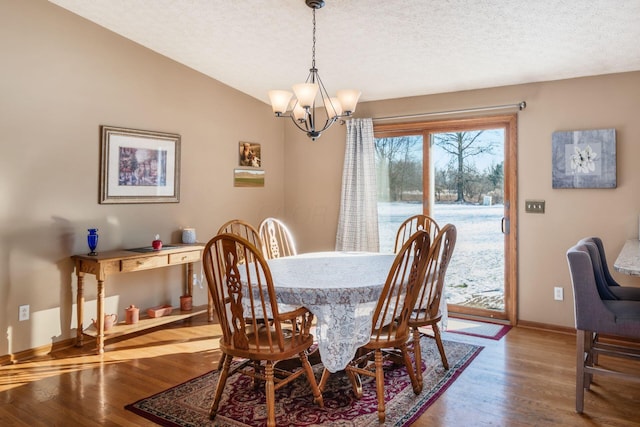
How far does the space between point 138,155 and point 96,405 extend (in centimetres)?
218

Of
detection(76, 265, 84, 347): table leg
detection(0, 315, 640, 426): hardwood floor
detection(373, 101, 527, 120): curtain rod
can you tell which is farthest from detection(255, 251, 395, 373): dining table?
detection(373, 101, 527, 120): curtain rod

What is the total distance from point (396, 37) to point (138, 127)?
233 centimetres

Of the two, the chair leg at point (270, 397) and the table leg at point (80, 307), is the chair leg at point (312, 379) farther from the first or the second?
the table leg at point (80, 307)

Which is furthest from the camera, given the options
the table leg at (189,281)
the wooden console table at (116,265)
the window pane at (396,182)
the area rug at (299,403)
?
the window pane at (396,182)

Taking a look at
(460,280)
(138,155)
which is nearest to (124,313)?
(138,155)

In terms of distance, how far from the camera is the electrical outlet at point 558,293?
3.93 m

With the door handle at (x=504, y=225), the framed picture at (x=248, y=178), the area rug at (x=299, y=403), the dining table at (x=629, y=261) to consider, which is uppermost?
the framed picture at (x=248, y=178)

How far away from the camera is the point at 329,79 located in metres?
4.39

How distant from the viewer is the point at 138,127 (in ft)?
13.1

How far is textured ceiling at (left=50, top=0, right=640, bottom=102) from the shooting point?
9.82 ft

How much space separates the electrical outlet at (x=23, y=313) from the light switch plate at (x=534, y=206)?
4141 mm

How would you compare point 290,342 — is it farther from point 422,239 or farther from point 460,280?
point 460,280

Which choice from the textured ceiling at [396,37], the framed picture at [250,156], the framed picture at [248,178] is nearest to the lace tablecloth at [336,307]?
the textured ceiling at [396,37]

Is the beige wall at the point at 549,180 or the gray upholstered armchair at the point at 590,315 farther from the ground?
the beige wall at the point at 549,180
